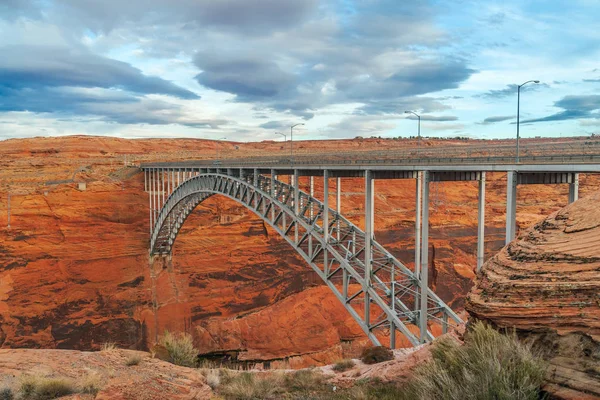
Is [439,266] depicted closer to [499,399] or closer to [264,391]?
[264,391]

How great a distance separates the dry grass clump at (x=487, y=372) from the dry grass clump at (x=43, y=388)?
22.7ft

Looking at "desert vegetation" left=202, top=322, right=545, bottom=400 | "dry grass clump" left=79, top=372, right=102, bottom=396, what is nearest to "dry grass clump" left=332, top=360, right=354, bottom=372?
"desert vegetation" left=202, top=322, right=545, bottom=400

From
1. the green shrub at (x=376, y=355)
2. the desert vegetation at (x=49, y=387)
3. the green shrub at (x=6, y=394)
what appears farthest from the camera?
the green shrub at (x=376, y=355)

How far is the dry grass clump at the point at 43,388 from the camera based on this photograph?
848cm

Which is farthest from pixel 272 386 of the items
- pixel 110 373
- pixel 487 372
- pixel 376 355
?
pixel 487 372

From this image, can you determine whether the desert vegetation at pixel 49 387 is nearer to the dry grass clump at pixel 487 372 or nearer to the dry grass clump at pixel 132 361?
the dry grass clump at pixel 132 361

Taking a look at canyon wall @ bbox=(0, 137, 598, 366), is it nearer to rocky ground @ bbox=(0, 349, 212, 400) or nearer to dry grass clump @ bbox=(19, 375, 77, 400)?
rocky ground @ bbox=(0, 349, 212, 400)

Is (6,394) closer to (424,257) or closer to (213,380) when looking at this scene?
(213,380)

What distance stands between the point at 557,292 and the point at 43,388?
908 centimetres

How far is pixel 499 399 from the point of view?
5.17m

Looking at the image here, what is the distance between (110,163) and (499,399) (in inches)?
1838

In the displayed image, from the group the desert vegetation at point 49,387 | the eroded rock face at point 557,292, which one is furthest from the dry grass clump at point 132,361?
the eroded rock face at point 557,292

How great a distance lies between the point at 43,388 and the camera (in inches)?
336

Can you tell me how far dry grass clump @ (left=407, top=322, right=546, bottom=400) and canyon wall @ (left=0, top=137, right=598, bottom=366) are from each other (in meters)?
28.9
